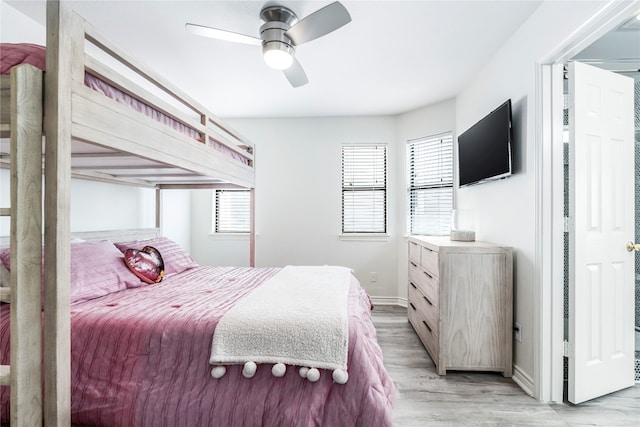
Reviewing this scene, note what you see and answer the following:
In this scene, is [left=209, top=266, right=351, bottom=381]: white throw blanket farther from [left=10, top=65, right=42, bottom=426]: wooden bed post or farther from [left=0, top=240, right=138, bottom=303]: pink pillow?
[left=0, top=240, right=138, bottom=303]: pink pillow

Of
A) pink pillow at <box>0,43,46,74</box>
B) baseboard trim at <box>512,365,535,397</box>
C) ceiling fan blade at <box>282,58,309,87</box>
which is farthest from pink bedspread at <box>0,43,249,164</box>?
baseboard trim at <box>512,365,535,397</box>

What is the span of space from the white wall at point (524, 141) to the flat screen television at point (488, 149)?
82 mm

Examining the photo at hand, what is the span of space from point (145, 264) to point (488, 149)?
2.74 meters

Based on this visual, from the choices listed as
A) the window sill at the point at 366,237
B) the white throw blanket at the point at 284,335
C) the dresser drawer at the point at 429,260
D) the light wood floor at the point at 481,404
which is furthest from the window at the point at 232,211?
the white throw blanket at the point at 284,335

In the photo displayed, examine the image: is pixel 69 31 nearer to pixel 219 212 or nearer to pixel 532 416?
pixel 532 416

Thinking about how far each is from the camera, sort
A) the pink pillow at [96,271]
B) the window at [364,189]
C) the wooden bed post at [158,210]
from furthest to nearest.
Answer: the window at [364,189] < the wooden bed post at [158,210] < the pink pillow at [96,271]

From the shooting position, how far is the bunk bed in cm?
106

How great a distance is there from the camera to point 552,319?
195 cm

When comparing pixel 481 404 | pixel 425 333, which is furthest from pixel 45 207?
pixel 425 333

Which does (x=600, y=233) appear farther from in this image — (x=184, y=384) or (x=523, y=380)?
(x=184, y=384)

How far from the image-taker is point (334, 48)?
246 cm

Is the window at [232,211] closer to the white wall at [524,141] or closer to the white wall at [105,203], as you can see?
Result: the white wall at [105,203]

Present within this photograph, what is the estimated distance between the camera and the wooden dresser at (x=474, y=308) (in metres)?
2.26

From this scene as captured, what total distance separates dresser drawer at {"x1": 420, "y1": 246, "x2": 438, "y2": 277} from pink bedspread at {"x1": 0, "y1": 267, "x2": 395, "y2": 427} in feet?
3.70
